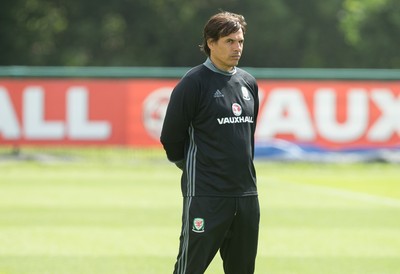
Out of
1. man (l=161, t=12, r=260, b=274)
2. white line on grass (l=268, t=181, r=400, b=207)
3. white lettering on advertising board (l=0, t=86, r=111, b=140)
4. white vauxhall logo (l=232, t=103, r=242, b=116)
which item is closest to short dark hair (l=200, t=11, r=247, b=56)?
man (l=161, t=12, r=260, b=274)

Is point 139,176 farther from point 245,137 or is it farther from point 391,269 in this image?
point 245,137

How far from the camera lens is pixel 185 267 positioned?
23.2 feet

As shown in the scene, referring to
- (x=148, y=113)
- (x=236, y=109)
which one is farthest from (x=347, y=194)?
(x=236, y=109)

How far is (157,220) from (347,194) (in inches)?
216

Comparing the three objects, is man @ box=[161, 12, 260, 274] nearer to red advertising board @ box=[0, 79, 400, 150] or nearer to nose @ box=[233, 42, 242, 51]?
nose @ box=[233, 42, 242, 51]

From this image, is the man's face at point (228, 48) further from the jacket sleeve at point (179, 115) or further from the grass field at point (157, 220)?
the grass field at point (157, 220)

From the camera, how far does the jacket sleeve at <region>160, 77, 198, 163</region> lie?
7.02m

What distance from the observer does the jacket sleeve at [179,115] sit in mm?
7016

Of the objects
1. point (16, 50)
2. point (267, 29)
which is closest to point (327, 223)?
point (16, 50)

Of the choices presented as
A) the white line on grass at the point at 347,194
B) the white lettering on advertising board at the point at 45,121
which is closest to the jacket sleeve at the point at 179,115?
the white line on grass at the point at 347,194

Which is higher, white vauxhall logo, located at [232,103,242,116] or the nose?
the nose

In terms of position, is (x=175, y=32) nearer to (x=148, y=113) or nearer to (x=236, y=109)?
(x=148, y=113)

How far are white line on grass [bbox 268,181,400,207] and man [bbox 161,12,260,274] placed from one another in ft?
34.0

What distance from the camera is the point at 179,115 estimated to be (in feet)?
23.2
